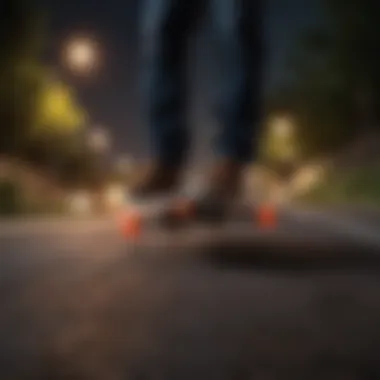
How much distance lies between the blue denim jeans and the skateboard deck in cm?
121

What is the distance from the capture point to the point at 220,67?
661 cm

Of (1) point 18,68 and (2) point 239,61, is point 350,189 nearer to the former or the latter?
(1) point 18,68

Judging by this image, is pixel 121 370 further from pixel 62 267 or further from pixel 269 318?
pixel 62 267

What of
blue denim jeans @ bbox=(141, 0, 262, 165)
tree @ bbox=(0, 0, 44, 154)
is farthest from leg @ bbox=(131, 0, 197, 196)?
tree @ bbox=(0, 0, 44, 154)

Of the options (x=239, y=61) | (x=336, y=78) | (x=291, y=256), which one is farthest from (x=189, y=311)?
(x=336, y=78)

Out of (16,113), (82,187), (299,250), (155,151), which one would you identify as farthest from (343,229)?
(82,187)

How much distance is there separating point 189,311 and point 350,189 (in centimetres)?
3090

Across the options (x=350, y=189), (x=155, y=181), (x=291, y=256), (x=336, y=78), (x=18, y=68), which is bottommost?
(x=291, y=256)

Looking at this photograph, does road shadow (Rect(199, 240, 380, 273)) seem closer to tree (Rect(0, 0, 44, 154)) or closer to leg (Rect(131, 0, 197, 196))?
leg (Rect(131, 0, 197, 196))

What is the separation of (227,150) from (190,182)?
176cm

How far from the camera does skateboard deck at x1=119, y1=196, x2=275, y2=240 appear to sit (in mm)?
8258

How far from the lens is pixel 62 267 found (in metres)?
7.34

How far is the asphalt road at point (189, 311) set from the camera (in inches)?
147

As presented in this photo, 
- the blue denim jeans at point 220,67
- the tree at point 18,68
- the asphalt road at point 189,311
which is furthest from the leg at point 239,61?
the tree at point 18,68
